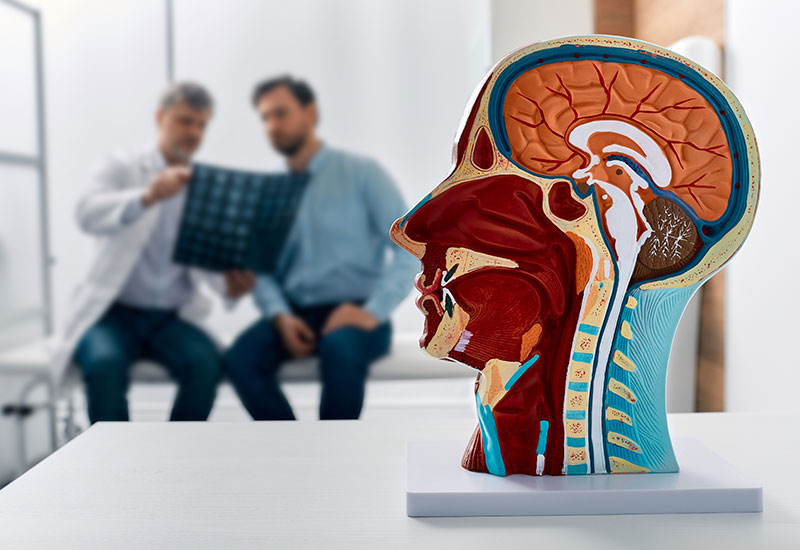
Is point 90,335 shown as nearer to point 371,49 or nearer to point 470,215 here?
point 371,49

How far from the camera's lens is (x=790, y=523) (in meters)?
0.61

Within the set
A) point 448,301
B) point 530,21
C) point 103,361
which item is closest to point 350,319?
point 103,361

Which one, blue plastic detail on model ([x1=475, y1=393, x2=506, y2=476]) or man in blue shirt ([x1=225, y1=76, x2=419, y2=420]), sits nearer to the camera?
blue plastic detail on model ([x1=475, y1=393, x2=506, y2=476])

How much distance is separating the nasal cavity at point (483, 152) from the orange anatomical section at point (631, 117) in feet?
0.08

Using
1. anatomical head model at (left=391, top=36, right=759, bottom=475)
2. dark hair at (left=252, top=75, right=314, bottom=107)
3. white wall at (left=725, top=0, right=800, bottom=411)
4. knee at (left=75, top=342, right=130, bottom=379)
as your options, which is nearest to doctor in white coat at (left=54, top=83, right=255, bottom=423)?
knee at (left=75, top=342, right=130, bottom=379)

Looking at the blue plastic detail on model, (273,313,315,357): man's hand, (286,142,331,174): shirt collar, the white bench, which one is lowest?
the white bench

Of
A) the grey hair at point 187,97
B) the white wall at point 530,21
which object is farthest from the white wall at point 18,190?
the white wall at point 530,21

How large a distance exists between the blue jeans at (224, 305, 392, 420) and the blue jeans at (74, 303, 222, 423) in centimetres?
7

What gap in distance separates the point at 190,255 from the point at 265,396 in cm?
47

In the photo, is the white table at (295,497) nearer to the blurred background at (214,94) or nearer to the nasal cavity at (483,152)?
the nasal cavity at (483,152)

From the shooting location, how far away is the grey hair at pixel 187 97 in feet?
7.16

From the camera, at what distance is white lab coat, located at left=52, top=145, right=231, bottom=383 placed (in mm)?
1946

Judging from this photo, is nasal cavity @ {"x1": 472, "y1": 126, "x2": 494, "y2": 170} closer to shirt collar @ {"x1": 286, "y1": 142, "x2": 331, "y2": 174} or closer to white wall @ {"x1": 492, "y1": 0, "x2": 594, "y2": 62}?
shirt collar @ {"x1": 286, "y1": 142, "x2": 331, "y2": 174}

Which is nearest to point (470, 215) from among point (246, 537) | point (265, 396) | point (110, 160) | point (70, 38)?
point (246, 537)
